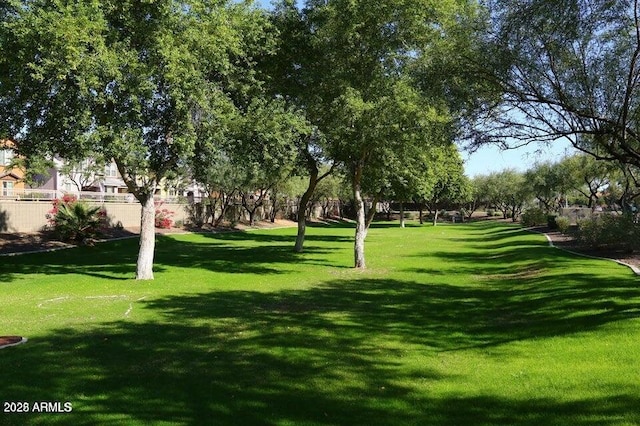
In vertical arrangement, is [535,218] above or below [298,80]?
below

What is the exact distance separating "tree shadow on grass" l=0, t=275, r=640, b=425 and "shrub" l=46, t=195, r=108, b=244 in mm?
18173

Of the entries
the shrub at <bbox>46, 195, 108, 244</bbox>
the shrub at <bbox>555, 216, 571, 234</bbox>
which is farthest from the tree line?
the shrub at <bbox>555, 216, 571, 234</bbox>

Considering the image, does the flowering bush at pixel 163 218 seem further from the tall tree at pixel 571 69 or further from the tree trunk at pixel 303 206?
the tall tree at pixel 571 69

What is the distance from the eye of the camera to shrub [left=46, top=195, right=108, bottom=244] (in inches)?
1137

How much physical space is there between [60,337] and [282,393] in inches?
189

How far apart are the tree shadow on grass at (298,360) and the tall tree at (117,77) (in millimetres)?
4700

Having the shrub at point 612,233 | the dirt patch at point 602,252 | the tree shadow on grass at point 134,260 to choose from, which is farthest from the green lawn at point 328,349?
the shrub at point 612,233

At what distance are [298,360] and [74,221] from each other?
81.3 feet

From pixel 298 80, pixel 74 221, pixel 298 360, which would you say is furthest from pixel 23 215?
pixel 298 360

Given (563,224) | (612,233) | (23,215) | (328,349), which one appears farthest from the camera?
(563,224)

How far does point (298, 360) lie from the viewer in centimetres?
771

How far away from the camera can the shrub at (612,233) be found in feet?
65.2

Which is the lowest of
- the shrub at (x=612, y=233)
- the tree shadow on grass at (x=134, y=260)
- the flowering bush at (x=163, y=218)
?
the tree shadow on grass at (x=134, y=260)

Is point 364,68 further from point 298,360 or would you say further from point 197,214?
point 197,214
